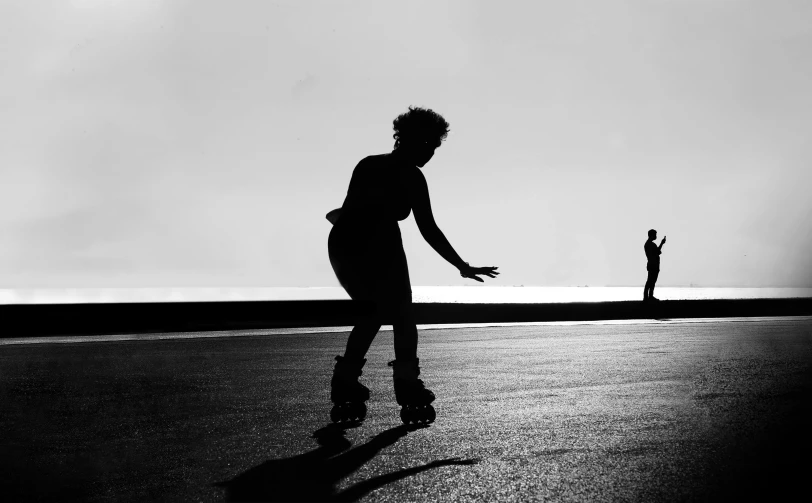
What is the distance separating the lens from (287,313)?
74.5 ft

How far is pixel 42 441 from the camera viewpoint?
520cm

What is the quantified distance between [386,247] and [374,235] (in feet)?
0.39

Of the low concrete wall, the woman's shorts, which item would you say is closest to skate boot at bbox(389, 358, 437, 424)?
the woman's shorts

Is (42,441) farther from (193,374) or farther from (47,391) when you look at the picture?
(193,374)

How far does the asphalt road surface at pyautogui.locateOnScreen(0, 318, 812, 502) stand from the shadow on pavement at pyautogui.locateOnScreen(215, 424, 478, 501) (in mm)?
13

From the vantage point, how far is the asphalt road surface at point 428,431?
155 inches

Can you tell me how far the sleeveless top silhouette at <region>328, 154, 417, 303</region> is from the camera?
6145 millimetres

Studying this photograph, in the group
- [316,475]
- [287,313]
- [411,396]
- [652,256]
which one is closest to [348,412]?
[411,396]

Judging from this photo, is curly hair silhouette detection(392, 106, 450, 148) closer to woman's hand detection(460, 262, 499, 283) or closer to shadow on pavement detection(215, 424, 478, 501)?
woman's hand detection(460, 262, 499, 283)

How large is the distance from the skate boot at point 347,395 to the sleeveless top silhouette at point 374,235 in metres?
0.50

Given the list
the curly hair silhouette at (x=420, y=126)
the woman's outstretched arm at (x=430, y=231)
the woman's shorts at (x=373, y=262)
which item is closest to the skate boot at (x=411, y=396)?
the woman's shorts at (x=373, y=262)

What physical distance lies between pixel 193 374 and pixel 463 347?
4589mm

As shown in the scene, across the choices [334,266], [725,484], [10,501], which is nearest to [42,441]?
[10,501]

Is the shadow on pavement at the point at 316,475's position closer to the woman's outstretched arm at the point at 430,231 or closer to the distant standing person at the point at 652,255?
the woman's outstretched arm at the point at 430,231
